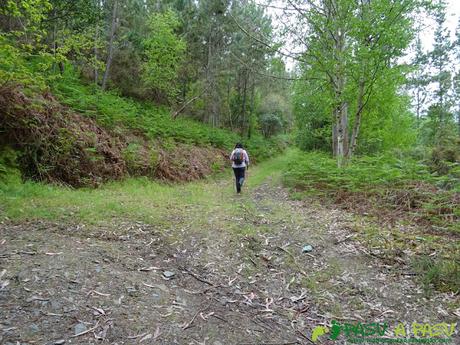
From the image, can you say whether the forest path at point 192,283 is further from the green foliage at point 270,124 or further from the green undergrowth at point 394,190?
the green foliage at point 270,124

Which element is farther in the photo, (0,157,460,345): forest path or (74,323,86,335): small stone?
(0,157,460,345): forest path

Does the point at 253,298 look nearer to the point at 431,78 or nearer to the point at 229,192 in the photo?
the point at 229,192

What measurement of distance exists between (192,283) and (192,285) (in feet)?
0.16

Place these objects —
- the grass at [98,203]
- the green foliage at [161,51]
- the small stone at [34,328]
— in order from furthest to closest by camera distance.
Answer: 1. the green foliage at [161,51]
2. the grass at [98,203]
3. the small stone at [34,328]

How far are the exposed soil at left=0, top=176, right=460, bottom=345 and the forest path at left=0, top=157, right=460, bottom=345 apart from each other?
0.04 ft

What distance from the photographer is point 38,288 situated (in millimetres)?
2891

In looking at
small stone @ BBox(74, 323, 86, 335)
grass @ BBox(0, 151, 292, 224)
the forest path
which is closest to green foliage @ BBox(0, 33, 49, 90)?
grass @ BBox(0, 151, 292, 224)

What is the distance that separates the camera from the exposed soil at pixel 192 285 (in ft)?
8.54

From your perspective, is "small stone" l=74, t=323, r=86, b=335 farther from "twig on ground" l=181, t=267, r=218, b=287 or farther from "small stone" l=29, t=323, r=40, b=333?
"twig on ground" l=181, t=267, r=218, b=287

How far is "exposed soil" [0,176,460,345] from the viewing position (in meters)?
2.60

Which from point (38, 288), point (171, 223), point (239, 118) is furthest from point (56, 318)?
point (239, 118)

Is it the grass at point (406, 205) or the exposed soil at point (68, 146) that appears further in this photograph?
the exposed soil at point (68, 146)

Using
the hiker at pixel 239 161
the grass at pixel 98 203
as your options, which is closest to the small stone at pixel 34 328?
the grass at pixel 98 203

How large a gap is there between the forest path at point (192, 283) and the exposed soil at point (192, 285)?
1cm
